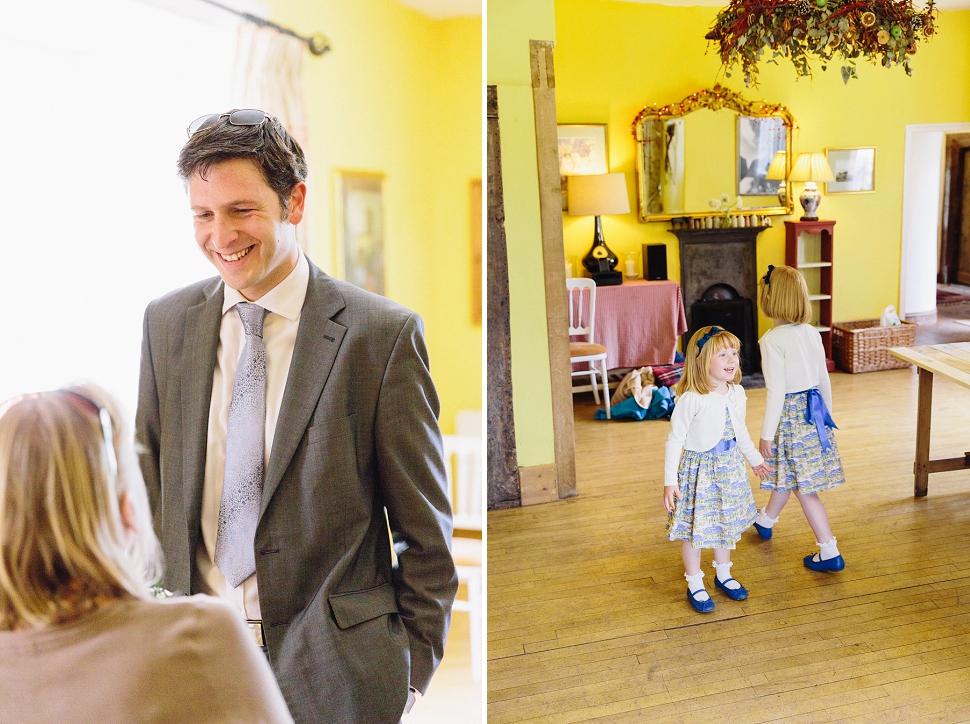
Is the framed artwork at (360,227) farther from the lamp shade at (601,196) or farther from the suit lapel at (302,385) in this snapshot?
the lamp shade at (601,196)

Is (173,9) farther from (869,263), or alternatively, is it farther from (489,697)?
(869,263)

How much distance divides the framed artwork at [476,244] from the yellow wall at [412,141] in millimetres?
12

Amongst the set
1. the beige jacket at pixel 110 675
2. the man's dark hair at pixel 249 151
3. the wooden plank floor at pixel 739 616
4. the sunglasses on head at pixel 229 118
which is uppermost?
A: the sunglasses on head at pixel 229 118

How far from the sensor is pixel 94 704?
1.28m

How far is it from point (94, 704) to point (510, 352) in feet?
8.78

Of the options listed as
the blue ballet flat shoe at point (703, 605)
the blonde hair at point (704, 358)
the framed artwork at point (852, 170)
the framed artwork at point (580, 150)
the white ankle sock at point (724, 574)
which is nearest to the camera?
the blonde hair at point (704, 358)

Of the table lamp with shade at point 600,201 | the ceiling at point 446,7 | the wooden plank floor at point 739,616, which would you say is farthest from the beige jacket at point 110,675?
the table lamp with shade at point 600,201

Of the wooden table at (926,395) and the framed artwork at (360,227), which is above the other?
the framed artwork at (360,227)

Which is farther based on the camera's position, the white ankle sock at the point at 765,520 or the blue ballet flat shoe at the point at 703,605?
the white ankle sock at the point at 765,520

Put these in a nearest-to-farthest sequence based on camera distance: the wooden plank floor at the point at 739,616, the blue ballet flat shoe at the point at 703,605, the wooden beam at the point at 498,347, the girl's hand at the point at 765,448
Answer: the wooden plank floor at the point at 739,616 → the blue ballet flat shoe at the point at 703,605 → the girl's hand at the point at 765,448 → the wooden beam at the point at 498,347

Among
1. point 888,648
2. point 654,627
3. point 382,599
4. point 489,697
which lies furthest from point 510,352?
point 382,599

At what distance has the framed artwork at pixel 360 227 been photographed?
4.61 ft

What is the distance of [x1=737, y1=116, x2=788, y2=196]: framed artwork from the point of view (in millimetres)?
6555

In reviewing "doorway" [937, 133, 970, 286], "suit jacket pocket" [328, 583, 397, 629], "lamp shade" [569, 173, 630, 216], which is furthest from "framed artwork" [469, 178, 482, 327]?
"doorway" [937, 133, 970, 286]
